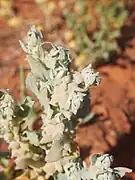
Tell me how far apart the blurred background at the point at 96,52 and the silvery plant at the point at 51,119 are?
1.08 feet

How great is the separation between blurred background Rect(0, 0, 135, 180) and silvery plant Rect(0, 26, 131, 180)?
Result: 0.33m

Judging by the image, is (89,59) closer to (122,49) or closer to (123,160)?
(122,49)

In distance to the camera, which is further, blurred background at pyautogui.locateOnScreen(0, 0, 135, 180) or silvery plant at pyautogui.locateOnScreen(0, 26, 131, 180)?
blurred background at pyautogui.locateOnScreen(0, 0, 135, 180)

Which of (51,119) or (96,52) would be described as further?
(96,52)

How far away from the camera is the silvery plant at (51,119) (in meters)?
1.45

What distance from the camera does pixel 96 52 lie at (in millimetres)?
2611

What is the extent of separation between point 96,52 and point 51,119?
1.07 m

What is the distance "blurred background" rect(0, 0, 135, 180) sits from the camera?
2250mm

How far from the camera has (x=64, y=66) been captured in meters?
1.48

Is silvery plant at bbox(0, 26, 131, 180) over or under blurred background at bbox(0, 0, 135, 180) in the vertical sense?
under

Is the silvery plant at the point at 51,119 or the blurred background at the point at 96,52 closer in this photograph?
the silvery plant at the point at 51,119

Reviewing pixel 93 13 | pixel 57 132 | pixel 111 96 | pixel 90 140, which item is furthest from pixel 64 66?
pixel 93 13

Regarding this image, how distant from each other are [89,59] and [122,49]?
8.7 inches

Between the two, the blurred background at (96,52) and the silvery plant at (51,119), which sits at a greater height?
the blurred background at (96,52)
